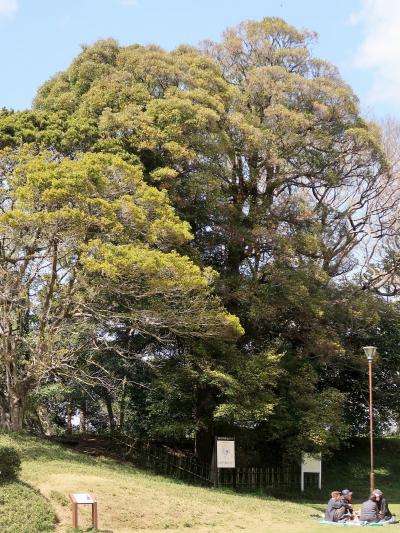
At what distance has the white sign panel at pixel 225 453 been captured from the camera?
1784 centimetres

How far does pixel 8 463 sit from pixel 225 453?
753 cm

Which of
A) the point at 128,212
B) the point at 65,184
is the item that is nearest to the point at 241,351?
the point at 128,212

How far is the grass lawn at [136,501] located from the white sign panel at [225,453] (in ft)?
2.48

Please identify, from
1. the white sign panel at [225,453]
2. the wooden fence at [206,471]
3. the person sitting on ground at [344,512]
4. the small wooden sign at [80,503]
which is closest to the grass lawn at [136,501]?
the small wooden sign at [80,503]

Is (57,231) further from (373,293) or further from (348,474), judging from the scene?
(348,474)

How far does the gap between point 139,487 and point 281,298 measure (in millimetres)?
8048

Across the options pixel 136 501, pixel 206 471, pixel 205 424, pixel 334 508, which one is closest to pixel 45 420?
pixel 206 471

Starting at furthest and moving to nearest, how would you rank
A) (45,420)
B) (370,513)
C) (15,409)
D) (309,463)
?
(45,420)
(309,463)
(15,409)
(370,513)

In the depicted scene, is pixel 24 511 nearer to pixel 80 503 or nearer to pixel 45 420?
pixel 80 503

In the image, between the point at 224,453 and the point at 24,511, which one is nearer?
the point at 24,511

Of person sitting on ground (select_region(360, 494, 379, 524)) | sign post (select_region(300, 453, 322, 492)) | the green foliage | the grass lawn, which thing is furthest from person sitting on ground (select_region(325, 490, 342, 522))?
sign post (select_region(300, 453, 322, 492))

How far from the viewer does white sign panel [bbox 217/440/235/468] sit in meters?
17.8

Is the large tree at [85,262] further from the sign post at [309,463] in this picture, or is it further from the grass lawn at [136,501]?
the sign post at [309,463]

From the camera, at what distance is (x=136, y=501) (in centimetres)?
1289
